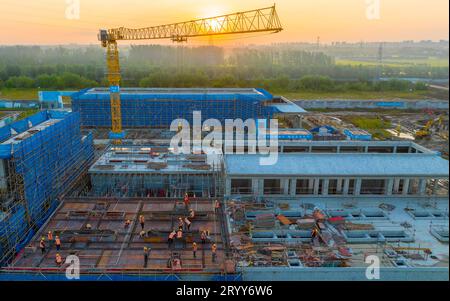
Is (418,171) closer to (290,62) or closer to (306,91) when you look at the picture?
(306,91)

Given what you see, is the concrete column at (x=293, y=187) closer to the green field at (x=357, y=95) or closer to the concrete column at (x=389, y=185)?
the concrete column at (x=389, y=185)

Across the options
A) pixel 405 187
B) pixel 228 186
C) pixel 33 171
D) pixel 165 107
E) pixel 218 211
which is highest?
pixel 165 107

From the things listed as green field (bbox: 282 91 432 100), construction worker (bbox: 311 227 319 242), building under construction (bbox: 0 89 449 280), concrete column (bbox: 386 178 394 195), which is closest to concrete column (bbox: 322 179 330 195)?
building under construction (bbox: 0 89 449 280)

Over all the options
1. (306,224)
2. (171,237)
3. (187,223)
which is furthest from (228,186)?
(171,237)

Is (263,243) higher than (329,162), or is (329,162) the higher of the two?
(329,162)

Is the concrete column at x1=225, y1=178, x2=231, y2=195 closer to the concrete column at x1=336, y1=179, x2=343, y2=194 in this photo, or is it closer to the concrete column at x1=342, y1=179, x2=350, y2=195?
the concrete column at x1=336, y1=179, x2=343, y2=194

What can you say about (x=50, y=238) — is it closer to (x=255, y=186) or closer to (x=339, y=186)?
(x=255, y=186)
